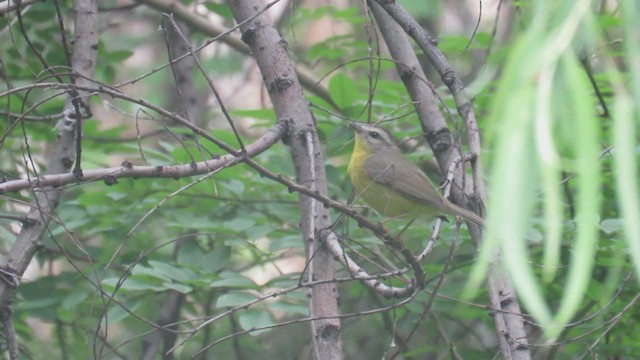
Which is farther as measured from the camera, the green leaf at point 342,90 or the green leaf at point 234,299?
the green leaf at point 342,90

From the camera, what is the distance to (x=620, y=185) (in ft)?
4.01

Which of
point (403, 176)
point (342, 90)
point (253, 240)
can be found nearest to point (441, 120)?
point (342, 90)

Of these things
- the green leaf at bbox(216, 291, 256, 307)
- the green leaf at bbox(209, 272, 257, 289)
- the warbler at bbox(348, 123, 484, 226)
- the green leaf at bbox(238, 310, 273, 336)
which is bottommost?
the green leaf at bbox(238, 310, 273, 336)

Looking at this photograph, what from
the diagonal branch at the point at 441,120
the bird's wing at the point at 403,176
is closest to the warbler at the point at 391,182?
the bird's wing at the point at 403,176

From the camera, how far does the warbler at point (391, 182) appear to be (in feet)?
16.9

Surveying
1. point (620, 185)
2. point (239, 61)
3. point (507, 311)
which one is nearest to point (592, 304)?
point (507, 311)

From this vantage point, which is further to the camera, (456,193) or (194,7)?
(194,7)

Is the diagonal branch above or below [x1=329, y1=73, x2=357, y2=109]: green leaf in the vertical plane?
below

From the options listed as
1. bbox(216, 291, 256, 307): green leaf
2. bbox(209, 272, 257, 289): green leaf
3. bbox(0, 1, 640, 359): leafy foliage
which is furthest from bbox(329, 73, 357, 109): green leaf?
bbox(216, 291, 256, 307): green leaf

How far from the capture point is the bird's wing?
516cm

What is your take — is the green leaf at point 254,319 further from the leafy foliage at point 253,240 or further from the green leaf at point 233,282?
the green leaf at point 233,282

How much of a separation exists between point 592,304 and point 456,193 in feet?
3.16

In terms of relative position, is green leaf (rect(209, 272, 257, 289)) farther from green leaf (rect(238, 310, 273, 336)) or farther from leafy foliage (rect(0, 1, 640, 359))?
green leaf (rect(238, 310, 273, 336))

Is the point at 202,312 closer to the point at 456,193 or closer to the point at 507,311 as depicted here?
the point at 456,193
